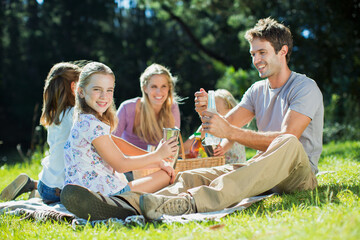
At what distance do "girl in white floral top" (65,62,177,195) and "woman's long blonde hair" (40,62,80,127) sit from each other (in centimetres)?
55

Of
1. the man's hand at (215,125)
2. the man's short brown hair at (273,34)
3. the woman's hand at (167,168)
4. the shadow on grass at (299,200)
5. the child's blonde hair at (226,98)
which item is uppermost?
the man's short brown hair at (273,34)

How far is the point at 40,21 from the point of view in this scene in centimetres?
1909

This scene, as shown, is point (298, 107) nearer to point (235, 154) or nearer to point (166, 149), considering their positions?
point (166, 149)

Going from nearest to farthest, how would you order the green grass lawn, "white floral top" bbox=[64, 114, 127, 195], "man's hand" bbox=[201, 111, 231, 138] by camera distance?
the green grass lawn
"white floral top" bbox=[64, 114, 127, 195]
"man's hand" bbox=[201, 111, 231, 138]

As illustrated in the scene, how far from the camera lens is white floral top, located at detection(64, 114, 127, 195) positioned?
2924 millimetres

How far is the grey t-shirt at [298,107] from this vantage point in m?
3.29

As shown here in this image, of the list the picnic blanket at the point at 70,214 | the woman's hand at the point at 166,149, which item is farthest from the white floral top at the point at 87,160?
the woman's hand at the point at 166,149

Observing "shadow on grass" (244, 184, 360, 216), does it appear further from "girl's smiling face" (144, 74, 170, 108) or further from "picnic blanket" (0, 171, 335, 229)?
"girl's smiling face" (144, 74, 170, 108)

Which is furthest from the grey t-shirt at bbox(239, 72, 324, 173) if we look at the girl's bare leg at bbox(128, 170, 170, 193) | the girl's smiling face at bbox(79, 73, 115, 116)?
the girl's smiling face at bbox(79, 73, 115, 116)

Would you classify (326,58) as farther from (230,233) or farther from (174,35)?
(174,35)

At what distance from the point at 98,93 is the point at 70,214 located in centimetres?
95

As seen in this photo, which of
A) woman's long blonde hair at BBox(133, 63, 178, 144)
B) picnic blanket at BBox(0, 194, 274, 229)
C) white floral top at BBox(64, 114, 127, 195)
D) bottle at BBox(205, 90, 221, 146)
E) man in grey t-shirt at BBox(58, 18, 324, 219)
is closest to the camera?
picnic blanket at BBox(0, 194, 274, 229)

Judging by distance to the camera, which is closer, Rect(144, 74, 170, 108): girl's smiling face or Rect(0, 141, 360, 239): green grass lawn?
Rect(0, 141, 360, 239): green grass lawn

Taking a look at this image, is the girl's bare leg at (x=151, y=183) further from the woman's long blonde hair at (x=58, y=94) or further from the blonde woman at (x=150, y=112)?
the blonde woman at (x=150, y=112)
